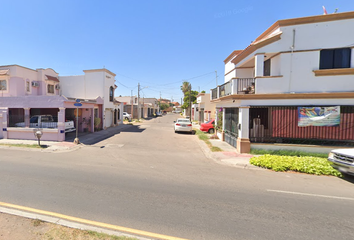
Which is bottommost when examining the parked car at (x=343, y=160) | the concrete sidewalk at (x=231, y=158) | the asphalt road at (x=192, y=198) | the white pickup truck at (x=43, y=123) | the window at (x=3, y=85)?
the concrete sidewalk at (x=231, y=158)

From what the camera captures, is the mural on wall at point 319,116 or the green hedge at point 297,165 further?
the mural on wall at point 319,116

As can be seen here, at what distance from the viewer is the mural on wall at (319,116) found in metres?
8.98

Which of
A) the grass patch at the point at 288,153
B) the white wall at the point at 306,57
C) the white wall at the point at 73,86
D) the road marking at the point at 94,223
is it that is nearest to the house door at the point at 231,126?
the grass patch at the point at 288,153

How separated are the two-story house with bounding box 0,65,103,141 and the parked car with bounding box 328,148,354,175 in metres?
15.6

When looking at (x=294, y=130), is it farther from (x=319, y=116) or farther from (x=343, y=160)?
(x=343, y=160)

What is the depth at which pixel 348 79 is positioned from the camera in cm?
909

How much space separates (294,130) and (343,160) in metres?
3.59

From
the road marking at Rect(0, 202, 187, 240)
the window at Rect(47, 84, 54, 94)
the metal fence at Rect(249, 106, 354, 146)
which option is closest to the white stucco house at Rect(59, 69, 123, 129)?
the window at Rect(47, 84, 54, 94)

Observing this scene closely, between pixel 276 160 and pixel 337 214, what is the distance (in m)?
3.83

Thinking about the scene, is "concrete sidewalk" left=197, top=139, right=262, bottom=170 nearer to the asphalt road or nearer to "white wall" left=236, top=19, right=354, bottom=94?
the asphalt road

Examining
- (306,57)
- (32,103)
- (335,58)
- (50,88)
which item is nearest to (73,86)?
(50,88)

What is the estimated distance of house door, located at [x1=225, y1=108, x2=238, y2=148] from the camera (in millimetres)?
11142

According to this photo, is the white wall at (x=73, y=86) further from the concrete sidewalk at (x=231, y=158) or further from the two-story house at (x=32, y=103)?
the concrete sidewalk at (x=231, y=158)

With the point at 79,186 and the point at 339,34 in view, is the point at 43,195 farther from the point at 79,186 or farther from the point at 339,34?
the point at 339,34
